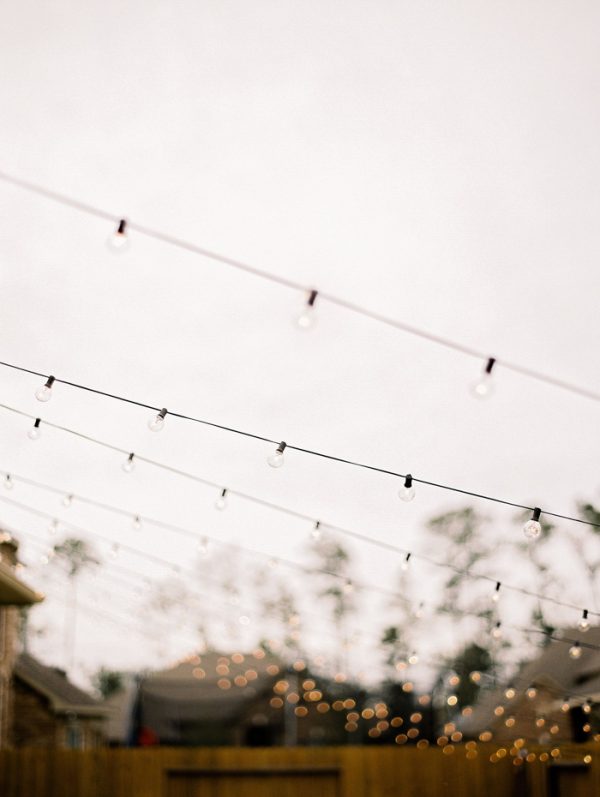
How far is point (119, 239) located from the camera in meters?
3.20

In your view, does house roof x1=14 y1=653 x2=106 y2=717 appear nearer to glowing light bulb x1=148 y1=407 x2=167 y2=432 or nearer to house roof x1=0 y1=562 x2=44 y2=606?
house roof x1=0 y1=562 x2=44 y2=606

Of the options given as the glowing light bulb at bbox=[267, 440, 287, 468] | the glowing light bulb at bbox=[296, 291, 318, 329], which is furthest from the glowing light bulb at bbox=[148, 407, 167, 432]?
the glowing light bulb at bbox=[296, 291, 318, 329]

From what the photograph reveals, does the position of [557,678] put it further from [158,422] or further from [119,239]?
[119,239]

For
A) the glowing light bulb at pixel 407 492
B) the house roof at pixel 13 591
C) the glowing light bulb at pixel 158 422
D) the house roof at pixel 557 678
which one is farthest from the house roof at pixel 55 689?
the glowing light bulb at pixel 407 492

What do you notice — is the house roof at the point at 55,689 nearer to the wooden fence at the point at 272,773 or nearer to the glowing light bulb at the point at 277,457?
the wooden fence at the point at 272,773

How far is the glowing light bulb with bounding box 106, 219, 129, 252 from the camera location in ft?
10.5

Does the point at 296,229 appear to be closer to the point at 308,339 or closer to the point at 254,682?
the point at 308,339

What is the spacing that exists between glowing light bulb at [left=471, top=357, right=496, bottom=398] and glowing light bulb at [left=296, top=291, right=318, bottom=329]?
0.78 metres

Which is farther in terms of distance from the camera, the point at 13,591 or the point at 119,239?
the point at 13,591

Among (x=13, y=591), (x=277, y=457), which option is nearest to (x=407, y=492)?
(x=277, y=457)

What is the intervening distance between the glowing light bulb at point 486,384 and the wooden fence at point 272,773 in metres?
9.55

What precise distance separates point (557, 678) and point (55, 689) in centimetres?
1028

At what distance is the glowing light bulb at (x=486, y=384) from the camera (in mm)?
3457

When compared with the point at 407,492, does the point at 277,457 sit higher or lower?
higher
